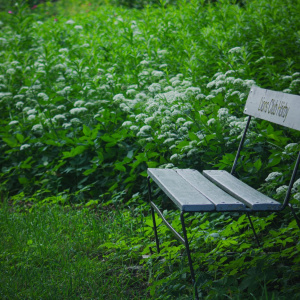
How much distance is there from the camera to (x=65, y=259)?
2.80 metres

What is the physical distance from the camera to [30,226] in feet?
10.8

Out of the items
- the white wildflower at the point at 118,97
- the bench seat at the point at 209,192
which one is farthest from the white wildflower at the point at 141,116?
the bench seat at the point at 209,192

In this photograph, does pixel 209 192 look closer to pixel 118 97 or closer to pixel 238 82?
pixel 238 82

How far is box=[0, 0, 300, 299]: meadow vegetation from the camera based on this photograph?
2.45 metres

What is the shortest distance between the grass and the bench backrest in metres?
1.19

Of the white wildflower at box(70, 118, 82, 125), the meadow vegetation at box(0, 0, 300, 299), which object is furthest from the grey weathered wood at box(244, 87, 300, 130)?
the white wildflower at box(70, 118, 82, 125)

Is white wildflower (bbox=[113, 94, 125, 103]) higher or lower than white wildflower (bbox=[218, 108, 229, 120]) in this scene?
lower

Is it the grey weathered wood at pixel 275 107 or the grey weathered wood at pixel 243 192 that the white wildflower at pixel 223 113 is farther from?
the grey weathered wood at pixel 243 192

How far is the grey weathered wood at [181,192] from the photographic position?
199 centimetres

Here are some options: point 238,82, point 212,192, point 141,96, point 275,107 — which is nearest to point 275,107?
point 275,107

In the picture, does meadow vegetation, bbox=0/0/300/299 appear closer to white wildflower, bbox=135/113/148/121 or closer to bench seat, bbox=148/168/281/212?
white wildflower, bbox=135/113/148/121

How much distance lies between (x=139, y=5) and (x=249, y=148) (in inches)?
358

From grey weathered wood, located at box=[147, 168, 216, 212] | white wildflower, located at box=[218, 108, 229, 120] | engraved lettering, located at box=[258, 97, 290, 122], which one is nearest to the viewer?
grey weathered wood, located at box=[147, 168, 216, 212]

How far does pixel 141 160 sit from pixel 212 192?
5.06 ft
